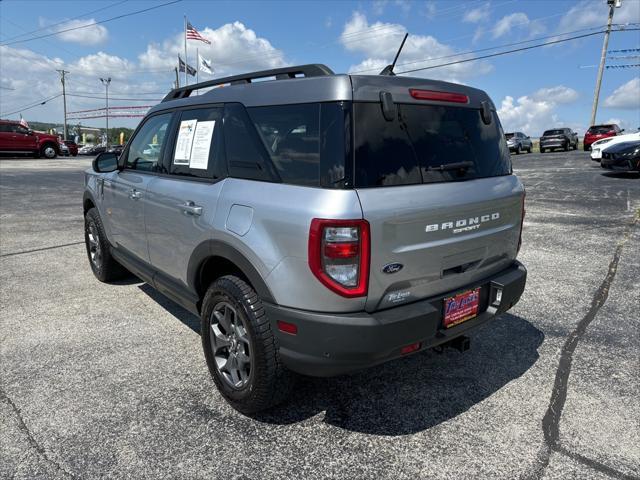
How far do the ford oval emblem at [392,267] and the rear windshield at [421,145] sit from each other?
40cm

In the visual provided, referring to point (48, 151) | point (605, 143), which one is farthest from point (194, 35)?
point (605, 143)

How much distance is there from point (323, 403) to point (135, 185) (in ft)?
7.61

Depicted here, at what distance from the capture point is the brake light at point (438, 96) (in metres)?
2.46

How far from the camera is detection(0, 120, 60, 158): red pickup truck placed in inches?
1028

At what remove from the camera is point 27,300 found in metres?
4.44

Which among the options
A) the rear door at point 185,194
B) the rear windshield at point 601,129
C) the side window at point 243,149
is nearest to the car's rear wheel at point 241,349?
the rear door at point 185,194

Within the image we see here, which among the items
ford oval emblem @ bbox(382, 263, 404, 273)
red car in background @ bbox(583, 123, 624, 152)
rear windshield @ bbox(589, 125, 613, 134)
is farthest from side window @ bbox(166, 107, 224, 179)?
rear windshield @ bbox(589, 125, 613, 134)

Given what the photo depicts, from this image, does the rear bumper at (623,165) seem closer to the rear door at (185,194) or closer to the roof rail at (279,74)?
the roof rail at (279,74)

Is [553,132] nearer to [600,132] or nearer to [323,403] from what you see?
[600,132]

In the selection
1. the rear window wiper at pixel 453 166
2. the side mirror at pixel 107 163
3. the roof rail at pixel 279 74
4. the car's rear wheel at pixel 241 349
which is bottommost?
the car's rear wheel at pixel 241 349

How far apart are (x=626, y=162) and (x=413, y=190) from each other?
49.7ft

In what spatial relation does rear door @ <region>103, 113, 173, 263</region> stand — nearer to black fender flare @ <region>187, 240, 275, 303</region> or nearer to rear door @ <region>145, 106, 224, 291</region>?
rear door @ <region>145, 106, 224, 291</region>

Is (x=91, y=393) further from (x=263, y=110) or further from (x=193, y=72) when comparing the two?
(x=193, y=72)

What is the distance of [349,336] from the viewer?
2.13 meters
